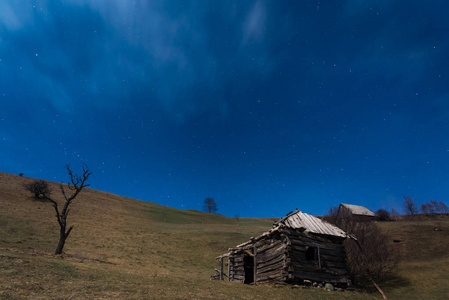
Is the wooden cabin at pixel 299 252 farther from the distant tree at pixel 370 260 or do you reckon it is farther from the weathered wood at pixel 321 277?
the distant tree at pixel 370 260

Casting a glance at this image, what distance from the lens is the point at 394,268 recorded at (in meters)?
27.0

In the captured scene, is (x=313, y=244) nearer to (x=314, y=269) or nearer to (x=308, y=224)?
(x=308, y=224)

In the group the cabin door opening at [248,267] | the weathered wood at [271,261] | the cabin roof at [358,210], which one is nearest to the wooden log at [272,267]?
the weathered wood at [271,261]

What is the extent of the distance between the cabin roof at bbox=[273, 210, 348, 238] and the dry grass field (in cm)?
393

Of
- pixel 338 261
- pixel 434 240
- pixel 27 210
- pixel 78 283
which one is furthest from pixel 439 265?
pixel 27 210

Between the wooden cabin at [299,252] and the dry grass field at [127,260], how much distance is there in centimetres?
128

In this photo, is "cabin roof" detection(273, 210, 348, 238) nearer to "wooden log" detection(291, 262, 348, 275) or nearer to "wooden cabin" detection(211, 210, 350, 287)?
"wooden cabin" detection(211, 210, 350, 287)

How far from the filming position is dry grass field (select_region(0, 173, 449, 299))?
9125mm

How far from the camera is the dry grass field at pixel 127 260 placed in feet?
29.9

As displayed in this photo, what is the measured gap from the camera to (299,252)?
54.2 feet

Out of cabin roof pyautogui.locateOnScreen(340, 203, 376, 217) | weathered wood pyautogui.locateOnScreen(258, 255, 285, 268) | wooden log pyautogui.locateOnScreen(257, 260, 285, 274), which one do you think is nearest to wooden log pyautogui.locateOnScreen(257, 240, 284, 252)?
weathered wood pyautogui.locateOnScreen(258, 255, 285, 268)

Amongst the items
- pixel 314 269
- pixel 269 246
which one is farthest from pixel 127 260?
pixel 314 269

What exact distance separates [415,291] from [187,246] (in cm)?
2786

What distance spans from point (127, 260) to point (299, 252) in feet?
57.3
